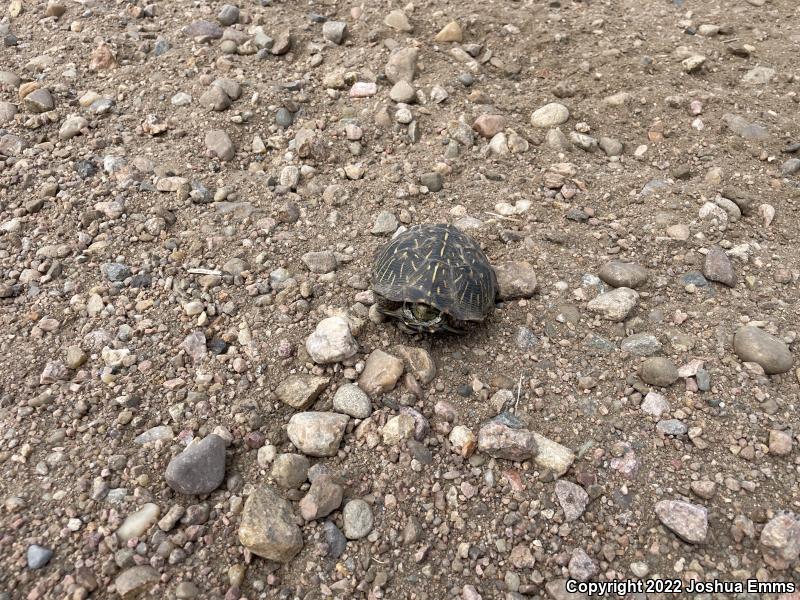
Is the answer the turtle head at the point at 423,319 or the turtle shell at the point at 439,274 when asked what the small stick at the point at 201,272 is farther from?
the turtle head at the point at 423,319

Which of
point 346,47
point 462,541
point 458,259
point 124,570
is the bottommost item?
point 462,541

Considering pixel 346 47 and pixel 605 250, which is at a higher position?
pixel 346 47

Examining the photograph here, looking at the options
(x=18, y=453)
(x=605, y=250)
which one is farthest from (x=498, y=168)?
(x=18, y=453)

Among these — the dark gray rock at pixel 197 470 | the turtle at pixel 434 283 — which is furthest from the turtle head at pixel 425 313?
the dark gray rock at pixel 197 470

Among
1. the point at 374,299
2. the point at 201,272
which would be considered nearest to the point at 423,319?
the point at 374,299

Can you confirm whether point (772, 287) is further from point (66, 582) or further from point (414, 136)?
point (66, 582)

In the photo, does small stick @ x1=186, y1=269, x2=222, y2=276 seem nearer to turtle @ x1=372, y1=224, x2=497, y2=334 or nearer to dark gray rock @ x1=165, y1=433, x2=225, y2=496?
turtle @ x1=372, y1=224, x2=497, y2=334

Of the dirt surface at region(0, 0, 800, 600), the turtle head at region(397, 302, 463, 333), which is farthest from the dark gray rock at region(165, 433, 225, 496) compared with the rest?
the turtle head at region(397, 302, 463, 333)
